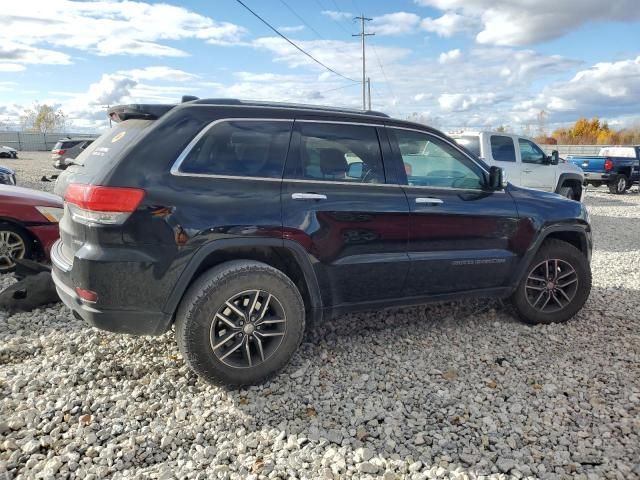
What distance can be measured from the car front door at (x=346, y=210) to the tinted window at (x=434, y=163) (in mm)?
198

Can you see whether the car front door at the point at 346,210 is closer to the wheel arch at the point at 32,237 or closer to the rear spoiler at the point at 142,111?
the rear spoiler at the point at 142,111

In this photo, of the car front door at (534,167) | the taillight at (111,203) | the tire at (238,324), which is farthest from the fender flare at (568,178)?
the taillight at (111,203)

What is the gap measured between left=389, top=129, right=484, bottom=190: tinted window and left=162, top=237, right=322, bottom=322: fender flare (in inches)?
44.6

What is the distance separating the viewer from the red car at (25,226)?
5.58m

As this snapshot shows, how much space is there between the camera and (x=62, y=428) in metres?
2.92

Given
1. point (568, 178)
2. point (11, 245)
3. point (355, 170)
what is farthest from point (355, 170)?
point (568, 178)

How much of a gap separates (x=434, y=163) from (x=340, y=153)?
942mm

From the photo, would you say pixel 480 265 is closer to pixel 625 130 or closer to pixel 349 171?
pixel 349 171

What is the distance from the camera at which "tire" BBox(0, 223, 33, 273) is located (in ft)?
18.4

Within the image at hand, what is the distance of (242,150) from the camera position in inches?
131

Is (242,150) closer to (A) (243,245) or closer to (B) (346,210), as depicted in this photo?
(A) (243,245)

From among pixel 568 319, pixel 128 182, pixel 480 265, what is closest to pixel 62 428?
pixel 128 182

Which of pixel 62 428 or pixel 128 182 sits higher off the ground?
pixel 128 182

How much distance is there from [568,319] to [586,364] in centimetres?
91
